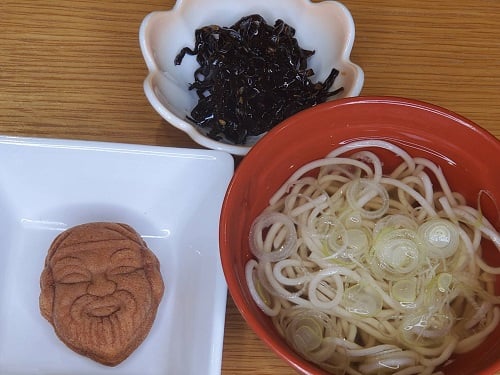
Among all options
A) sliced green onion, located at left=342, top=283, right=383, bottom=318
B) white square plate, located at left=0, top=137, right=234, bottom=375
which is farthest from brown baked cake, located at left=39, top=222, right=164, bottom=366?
sliced green onion, located at left=342, top=283, right=383, bottom=318

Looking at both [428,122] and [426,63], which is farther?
[426,63]

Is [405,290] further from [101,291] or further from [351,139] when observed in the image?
[101,291]

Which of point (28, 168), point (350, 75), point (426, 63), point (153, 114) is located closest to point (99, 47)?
point (153, 114)

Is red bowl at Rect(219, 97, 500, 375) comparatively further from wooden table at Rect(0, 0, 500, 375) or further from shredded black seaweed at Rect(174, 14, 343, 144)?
wooden table at Rect(0, 0, 500, 375)

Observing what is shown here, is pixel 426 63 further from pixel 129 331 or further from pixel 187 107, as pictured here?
pixel 129 331

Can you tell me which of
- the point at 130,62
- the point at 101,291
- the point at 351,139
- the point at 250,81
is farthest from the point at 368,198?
the point at 130,62
